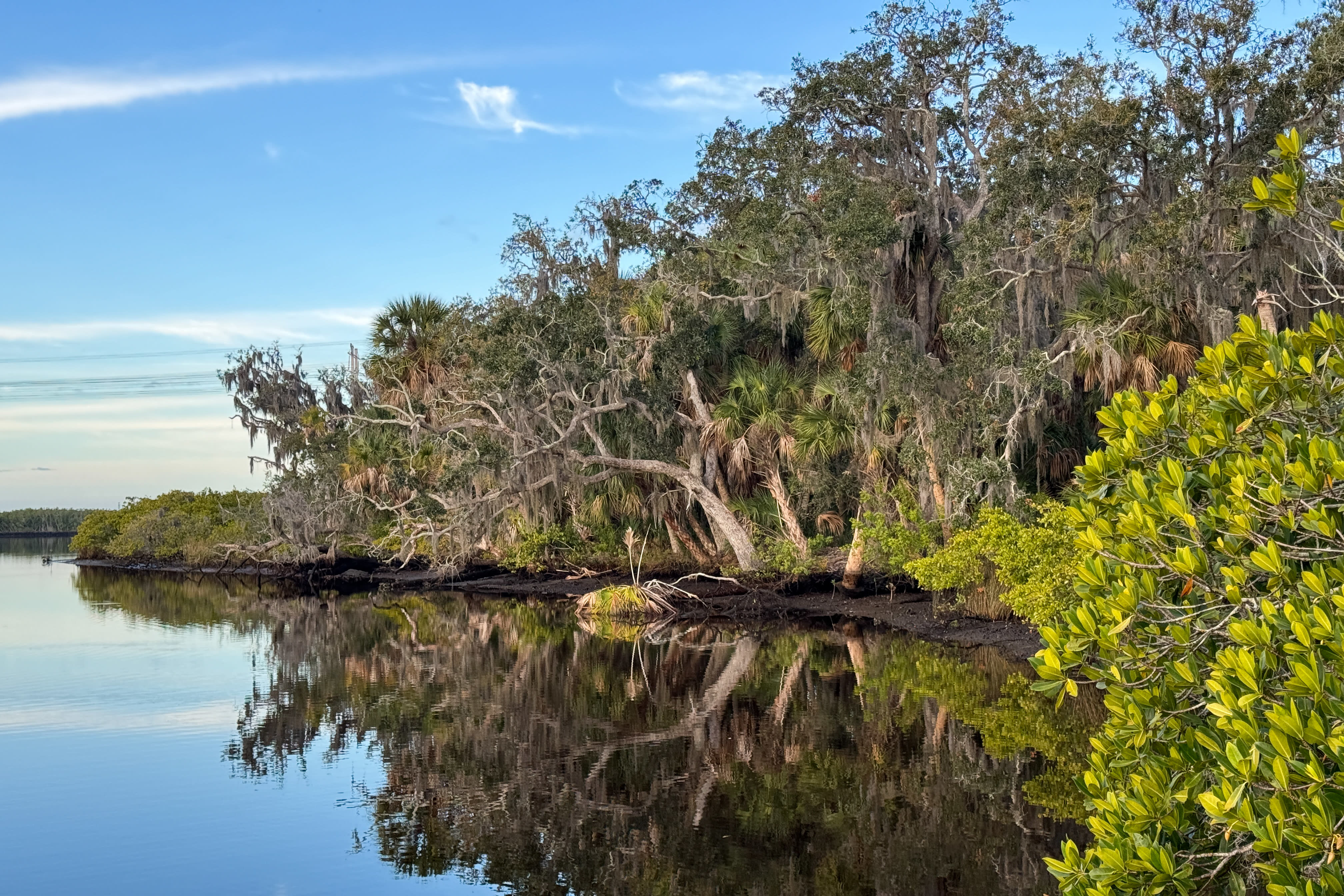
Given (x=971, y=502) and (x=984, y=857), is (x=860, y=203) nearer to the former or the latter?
(x=971, y=502)

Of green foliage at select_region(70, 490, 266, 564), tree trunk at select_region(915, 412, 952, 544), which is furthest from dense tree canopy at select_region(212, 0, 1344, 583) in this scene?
green foliage at select_region(70, 490, 266, 564)

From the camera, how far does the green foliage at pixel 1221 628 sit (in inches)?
153

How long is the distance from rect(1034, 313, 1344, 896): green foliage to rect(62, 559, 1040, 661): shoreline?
7418 millimetres

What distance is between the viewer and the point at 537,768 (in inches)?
461

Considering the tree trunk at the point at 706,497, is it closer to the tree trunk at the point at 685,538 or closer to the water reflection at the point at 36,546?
the tree trunk at the point at 685,538

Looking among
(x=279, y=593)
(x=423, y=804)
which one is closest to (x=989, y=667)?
(x=423, y=804)

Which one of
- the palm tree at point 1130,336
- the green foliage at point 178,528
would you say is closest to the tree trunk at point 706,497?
the palm tree at point 1130,336

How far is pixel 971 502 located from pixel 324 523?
72.4ft

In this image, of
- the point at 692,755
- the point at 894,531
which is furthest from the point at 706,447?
the point at 692,755

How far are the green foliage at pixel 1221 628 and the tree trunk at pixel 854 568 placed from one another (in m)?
18.2

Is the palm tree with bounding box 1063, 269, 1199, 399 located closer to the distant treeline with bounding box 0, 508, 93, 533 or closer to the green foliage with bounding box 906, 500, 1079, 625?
the green foliage with bounding box 906, 500, 1079, 625

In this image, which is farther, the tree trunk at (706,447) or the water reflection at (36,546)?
the water reflection at (36,546)

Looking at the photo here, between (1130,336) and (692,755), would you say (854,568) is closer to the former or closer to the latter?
(1130,336)

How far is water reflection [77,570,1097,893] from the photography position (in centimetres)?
866
